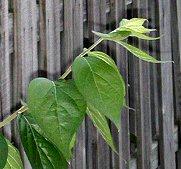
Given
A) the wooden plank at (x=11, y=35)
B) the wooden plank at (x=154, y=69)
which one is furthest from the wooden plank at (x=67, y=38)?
the wooden plank at (x=154, y=69)

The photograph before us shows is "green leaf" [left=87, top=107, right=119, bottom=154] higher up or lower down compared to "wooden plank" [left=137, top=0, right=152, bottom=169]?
higher up

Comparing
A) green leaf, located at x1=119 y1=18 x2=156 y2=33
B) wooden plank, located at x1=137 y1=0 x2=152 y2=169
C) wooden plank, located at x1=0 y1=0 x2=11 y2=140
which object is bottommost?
wooden plank, located at x1=137 y1=0 x2=152 y2=169

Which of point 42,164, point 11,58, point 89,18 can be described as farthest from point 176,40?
point 42,164

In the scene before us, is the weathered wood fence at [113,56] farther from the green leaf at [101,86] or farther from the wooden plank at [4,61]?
the green leaf at [101,86]

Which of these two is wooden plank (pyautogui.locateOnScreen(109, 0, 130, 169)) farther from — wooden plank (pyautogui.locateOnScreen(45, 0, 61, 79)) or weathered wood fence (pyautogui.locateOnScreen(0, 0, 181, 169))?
wooden plank (pyautogui.locateOnScreen(45, 0, 61, 79))

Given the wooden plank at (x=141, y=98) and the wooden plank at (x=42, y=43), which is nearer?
the wooden plank at (x=42, y=43)

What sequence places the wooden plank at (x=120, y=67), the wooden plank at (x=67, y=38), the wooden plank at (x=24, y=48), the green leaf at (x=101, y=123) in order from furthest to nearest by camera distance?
the wooden plank at (x=120, y=67)
the wooden plank at (x=67, y=38)
the wooden plank at (x=24, y=48)
the green leaf at (x=101, y=123)

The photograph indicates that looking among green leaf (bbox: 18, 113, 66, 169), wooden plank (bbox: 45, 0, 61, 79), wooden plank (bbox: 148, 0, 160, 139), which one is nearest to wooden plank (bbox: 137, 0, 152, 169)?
wooden plank (bbox: 148, 0, 160, 139)

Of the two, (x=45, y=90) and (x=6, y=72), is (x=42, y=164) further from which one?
(x=6, y=72)
